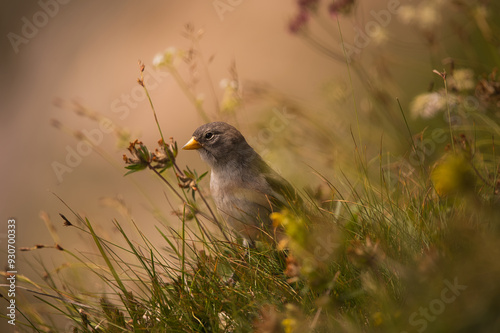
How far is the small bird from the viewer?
3615 millimetres

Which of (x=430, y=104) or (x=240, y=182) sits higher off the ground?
(x=240, y=182)

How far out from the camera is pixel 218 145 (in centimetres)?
416

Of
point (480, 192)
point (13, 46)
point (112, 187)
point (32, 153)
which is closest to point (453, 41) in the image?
point (480, 192)

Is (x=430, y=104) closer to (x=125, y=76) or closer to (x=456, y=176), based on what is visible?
(x=456, y=176)

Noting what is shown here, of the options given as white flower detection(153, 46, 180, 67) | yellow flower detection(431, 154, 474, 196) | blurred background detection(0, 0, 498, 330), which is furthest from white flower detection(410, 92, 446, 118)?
yellow flower detection(431, 154, 474, 196)

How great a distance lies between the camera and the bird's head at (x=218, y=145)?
4.12 m

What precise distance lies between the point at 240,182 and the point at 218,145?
0.42 m

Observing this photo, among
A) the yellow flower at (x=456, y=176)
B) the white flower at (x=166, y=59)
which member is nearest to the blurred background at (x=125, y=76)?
the white flower at (x=166, y=59)

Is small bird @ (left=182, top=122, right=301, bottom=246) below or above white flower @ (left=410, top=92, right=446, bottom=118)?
above

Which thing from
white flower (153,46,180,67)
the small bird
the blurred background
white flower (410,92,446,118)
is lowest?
white flower (410,92,446,118)

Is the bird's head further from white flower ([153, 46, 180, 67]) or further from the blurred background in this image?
the blurred background

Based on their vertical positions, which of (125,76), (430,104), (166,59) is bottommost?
(430,104)

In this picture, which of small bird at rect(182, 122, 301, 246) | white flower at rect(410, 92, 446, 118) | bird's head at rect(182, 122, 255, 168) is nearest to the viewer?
small bird at rect(182, 122, 301, 246)

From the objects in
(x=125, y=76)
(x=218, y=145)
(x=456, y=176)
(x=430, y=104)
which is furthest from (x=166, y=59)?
(x=125, y=76)
